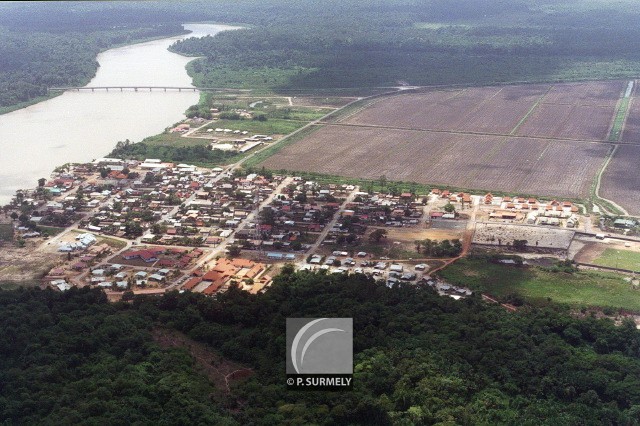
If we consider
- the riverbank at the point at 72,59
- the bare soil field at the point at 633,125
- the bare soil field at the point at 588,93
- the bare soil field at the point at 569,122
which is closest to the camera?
the bare soil field at the point at 633,125

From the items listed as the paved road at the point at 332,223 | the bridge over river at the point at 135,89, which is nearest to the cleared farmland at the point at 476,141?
the paved road at the point at 332,223

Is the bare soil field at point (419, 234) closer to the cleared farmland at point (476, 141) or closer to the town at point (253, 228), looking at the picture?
the town at point (253, 228)

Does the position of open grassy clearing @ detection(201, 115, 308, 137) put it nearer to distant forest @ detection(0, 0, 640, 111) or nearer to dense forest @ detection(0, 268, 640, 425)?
distant forest @ detection(0, 0, 640, 111)

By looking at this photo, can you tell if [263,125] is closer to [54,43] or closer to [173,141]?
[173,141]

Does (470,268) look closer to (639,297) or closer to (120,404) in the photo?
(639,297)

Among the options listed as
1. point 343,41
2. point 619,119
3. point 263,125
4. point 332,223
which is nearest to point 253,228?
point 332,223

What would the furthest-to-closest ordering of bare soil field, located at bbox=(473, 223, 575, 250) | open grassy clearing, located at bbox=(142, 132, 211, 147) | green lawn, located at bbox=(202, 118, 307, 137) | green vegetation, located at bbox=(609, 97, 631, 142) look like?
green lawn, located at bbox=(202, 118, 307, 137) → open grassy clearing, located at bbox=(142, 132, 211, 147) → green vegetation, located at bbox=(609, 97, 631, 142) → bare soil field, located at bbox=(473, 223, 575, 250)

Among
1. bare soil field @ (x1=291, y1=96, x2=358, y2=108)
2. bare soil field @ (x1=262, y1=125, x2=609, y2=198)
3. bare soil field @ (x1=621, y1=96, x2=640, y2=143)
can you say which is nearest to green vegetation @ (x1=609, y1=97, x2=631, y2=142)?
bare soil field @ (x1=621, y1=96, x2=640, y2=143)
